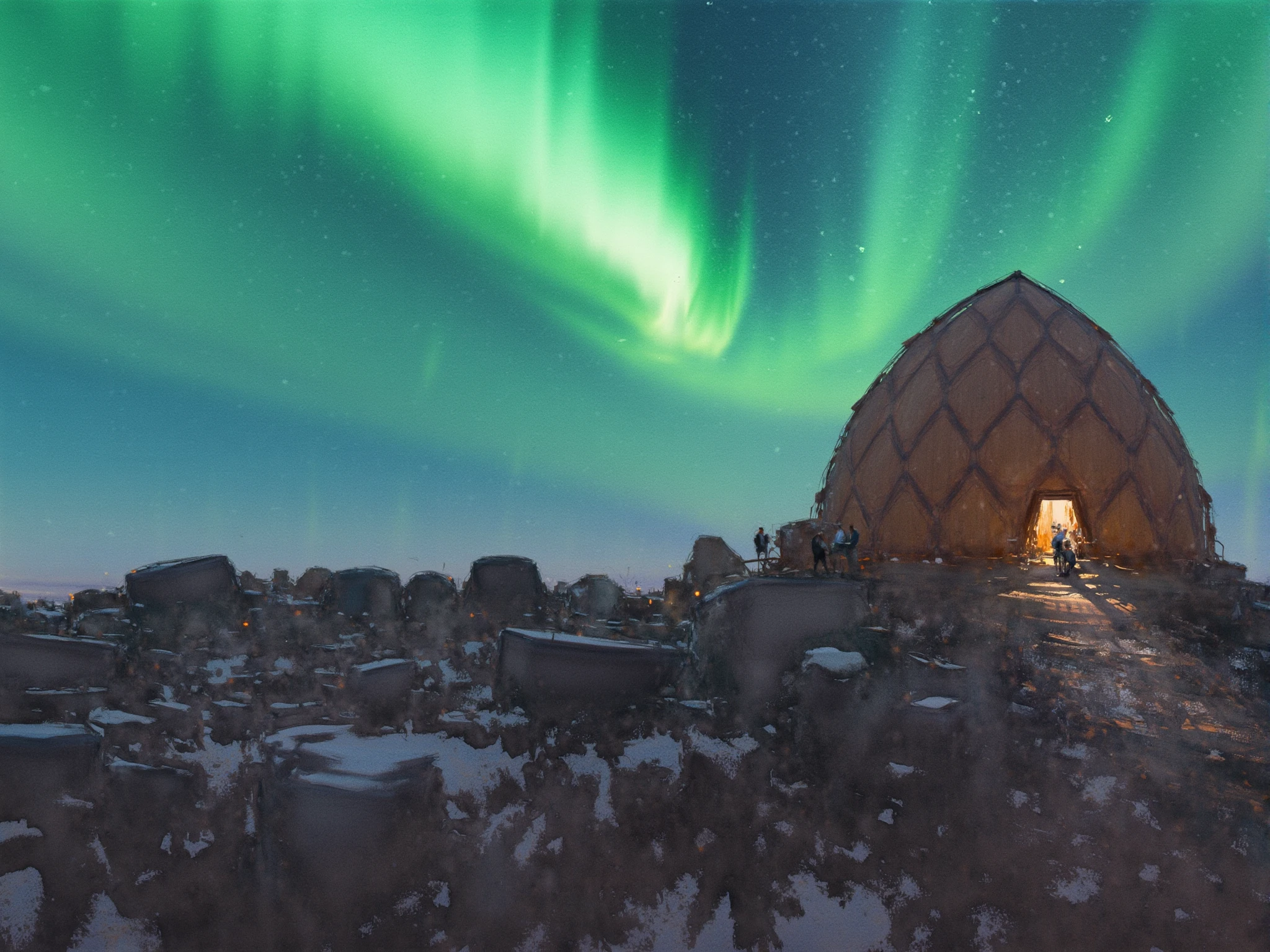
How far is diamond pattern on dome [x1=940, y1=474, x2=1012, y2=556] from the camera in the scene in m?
13.4

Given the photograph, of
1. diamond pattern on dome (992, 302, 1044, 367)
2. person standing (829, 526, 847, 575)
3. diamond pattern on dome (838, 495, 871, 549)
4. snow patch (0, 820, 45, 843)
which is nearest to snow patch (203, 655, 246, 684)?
snow patch (0, 820, 45, 843)

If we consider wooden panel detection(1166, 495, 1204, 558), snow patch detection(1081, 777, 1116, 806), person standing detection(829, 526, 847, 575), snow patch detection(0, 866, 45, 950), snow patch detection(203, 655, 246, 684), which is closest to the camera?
snow patch detection(0, 866, 45, 950)

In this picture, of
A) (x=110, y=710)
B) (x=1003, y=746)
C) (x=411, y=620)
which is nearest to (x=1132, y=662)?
(x=1003, y=746)

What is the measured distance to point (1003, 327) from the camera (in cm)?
1522

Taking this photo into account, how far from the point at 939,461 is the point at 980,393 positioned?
65.1 inches

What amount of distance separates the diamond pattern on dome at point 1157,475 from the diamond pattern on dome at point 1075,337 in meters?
1.92

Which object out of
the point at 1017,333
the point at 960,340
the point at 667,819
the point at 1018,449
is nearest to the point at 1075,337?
the point at 1017,333

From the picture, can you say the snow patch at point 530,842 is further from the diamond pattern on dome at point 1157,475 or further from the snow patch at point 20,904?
the diamond pattern on dome at point 1157,475

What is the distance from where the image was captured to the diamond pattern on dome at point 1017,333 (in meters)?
14.7

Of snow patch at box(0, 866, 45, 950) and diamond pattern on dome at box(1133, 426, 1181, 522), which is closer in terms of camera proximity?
snow patch at box(0, 866, 45, 950)

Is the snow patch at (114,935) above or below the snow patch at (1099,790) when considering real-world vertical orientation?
below

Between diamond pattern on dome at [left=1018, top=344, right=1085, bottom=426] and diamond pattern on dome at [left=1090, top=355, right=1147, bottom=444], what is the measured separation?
0.43 m

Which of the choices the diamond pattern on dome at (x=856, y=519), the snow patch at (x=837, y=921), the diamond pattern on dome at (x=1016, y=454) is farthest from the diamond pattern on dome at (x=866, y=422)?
the snow patch at (x=837, y=921)

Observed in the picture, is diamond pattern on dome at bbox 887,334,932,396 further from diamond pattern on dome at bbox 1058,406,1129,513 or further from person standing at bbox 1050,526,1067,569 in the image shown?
person standing at bbox 1050,526,1067,569
